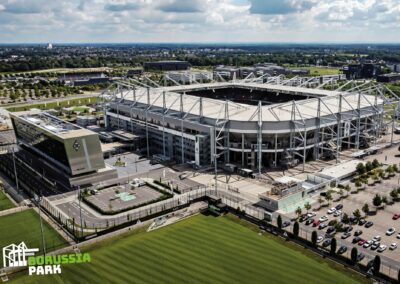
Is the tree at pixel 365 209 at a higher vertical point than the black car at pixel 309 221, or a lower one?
higher

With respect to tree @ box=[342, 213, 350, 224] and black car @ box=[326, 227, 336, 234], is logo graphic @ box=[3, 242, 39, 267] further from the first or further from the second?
tree @ box=[342, 213, 350, 224]

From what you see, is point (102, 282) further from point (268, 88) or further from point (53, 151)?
point (268, 88)

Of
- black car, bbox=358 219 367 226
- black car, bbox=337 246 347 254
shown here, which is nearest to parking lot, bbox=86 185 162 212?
black car, bbox=337 246 347 254

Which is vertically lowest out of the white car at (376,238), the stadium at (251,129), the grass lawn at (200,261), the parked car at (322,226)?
the grass lawn at (200,261)

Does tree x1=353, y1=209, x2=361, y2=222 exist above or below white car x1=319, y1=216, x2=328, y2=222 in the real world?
above

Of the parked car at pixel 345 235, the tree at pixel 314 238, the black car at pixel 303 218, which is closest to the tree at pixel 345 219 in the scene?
the parked car at pixel 345 235

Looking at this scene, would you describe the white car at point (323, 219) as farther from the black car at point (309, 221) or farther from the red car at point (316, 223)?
the black car at point (309, 221)
